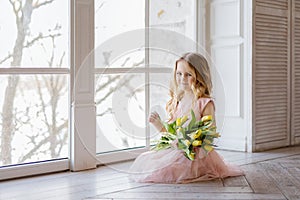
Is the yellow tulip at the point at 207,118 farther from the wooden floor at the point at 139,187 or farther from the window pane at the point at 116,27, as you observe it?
the window pane at the point at 116,27

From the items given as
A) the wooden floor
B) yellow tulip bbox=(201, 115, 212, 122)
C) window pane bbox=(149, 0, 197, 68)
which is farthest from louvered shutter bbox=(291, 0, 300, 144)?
yellow tulip bbox=(201, 115, 212, 122)

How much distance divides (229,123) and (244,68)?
1.52 feet

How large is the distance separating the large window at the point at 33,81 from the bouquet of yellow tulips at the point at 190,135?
69 cm

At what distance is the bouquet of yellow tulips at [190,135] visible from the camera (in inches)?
106

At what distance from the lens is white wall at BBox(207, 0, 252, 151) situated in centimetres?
383

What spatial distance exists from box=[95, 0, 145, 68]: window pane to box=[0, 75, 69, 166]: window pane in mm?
338

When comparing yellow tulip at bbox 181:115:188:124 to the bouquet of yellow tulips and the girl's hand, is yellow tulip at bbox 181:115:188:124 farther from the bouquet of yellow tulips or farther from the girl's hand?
the girl's hand

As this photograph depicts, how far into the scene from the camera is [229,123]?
13.0 feet

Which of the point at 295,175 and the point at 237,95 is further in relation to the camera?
the point at 237,95

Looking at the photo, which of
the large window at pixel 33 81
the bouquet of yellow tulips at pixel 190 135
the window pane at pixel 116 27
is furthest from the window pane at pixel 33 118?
the bouquet of yellow tulips at pixel 190 135

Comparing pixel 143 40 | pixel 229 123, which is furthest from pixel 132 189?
pixel 229 123

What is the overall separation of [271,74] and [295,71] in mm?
350

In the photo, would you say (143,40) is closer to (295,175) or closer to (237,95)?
(237,95)

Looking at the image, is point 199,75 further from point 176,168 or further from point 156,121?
point 176,168
